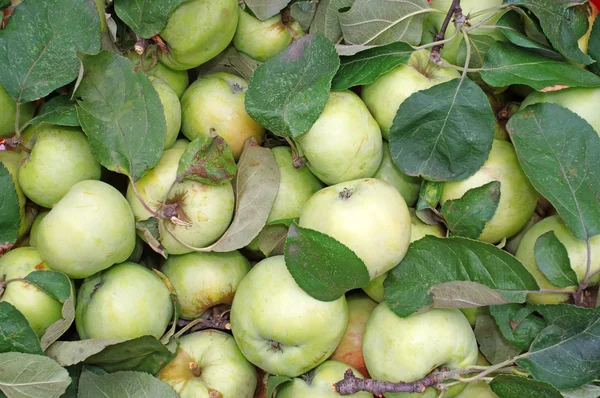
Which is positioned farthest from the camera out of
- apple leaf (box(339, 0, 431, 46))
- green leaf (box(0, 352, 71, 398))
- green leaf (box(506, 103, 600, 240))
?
apple leaf (box(339, 0, 431, 46))

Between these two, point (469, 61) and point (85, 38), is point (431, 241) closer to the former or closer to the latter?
point (469, 61)

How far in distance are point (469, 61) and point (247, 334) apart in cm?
80

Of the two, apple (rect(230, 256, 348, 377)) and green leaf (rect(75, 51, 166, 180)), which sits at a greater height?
green leaf (rect(75, 51, 166, 180))

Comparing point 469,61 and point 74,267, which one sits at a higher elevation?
point 469,61

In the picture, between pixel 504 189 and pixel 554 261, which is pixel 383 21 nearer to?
pixel 504 189

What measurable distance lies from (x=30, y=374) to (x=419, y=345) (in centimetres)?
75

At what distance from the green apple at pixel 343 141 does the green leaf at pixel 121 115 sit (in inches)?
12.5

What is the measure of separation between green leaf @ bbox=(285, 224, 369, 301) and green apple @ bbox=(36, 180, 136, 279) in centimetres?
36

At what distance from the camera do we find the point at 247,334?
4.20ft

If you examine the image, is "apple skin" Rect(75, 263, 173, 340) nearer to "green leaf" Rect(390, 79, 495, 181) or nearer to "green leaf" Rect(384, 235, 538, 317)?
"green leaf" Rect(384, 235, 538, 317)

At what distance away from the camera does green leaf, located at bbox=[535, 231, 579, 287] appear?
1238mm

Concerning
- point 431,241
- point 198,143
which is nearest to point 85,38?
point 198,143

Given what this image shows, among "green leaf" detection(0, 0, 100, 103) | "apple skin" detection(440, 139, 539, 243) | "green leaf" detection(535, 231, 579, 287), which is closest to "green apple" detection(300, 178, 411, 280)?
"apple skin" detection(440, 139, 539, 243)

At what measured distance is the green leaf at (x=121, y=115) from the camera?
1.30 metres
